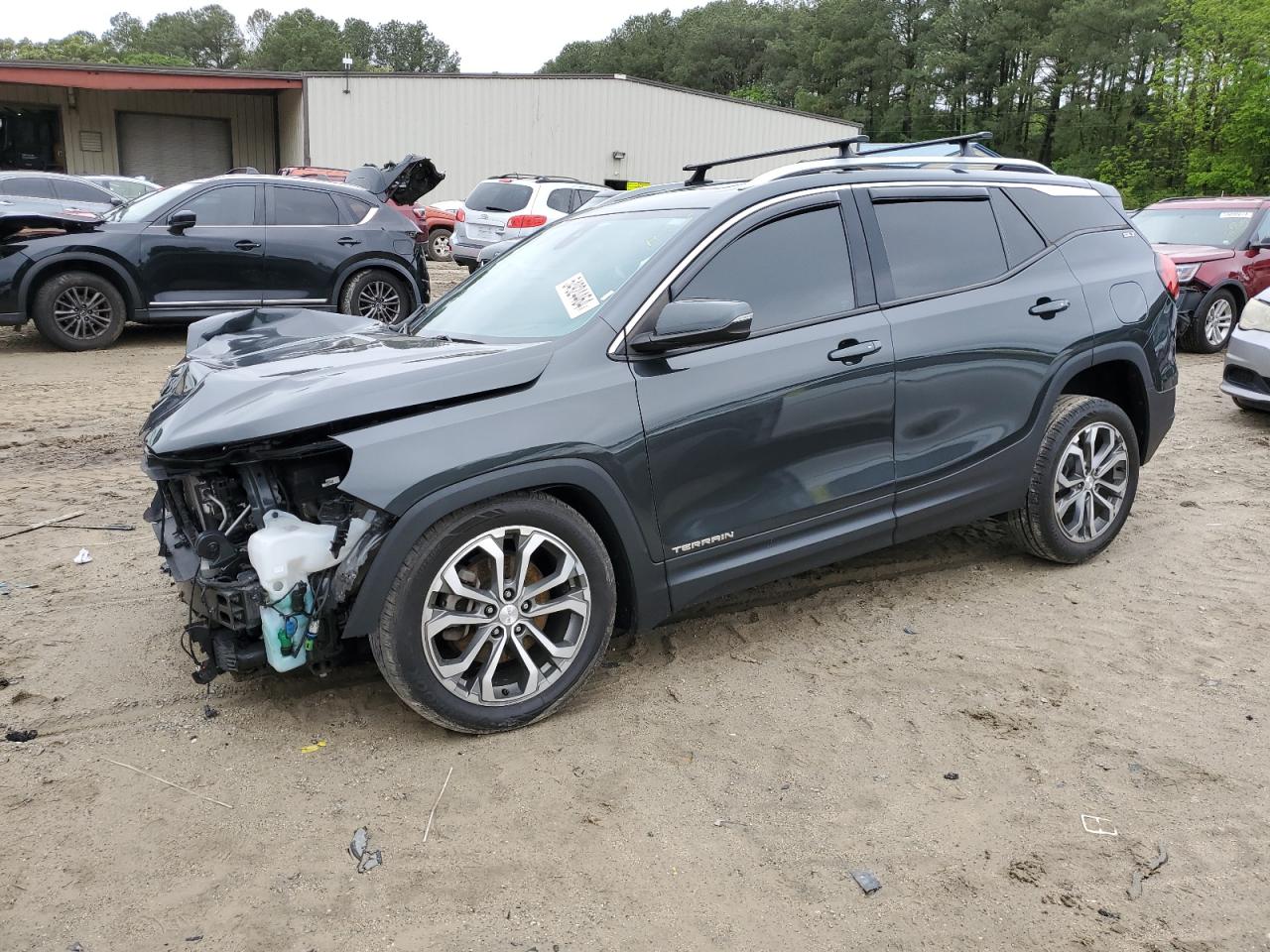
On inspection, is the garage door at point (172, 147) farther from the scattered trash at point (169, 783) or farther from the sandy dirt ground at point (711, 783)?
the scattered trash at point (169, 783)

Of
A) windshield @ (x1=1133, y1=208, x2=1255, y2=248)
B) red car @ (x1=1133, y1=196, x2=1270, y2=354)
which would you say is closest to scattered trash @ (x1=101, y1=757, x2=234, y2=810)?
red car @ (x1=1133, y1=196, x2=1270, y2=354)

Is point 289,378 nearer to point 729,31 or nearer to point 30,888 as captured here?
point 30,888

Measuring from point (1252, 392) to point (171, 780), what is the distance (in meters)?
7.78

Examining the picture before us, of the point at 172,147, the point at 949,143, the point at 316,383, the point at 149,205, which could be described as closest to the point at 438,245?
the point at 149,205

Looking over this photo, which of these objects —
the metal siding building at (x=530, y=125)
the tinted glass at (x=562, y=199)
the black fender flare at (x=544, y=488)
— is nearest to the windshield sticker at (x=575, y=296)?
the black fender flare at (x=544, y=488)

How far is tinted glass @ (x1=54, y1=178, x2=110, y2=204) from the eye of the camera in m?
14.7

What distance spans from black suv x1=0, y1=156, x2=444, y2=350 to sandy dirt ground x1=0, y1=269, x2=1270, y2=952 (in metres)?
5.67

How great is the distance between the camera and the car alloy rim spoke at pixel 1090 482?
454cm

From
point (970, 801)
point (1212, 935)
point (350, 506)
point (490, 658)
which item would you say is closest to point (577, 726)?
point (490, 658)

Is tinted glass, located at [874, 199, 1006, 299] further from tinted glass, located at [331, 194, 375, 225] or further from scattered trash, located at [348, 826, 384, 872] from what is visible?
tinted glass, located at [331, 194, 375, 225]

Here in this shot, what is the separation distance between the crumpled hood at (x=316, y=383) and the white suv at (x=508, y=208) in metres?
12.7

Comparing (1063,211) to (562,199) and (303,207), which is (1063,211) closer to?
(303,207)

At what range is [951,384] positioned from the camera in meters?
4.03

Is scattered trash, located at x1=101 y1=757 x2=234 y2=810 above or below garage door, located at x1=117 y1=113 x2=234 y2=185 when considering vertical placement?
below
